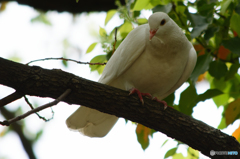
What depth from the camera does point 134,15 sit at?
3525 millimetres

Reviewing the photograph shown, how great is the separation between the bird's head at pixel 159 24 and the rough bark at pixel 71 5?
1.83m

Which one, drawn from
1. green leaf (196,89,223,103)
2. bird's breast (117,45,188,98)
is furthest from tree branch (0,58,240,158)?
green leaf (196,89,223,103)

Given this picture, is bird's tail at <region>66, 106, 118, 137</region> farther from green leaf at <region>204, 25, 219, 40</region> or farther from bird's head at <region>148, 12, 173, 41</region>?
green leaf at <region>204, 25, 219, 40</region>

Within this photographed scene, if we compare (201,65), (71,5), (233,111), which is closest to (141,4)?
(201,65)

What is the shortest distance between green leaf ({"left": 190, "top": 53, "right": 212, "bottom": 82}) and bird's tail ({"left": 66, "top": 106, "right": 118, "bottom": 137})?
Result: 1141mm

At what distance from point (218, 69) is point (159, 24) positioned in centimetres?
94

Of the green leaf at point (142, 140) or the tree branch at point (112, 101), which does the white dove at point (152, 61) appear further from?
the green leaf at point (142, 140)

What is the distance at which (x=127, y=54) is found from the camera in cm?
305

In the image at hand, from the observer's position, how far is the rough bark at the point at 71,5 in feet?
14.3

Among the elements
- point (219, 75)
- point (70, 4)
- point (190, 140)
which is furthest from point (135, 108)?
point (70, 4)

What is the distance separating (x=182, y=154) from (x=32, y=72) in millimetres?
2156

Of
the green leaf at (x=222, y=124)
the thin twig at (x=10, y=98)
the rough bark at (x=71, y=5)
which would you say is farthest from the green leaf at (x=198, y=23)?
the rough bark at (x=71, y=5)

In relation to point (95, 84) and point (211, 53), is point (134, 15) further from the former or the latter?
point (95, 84)

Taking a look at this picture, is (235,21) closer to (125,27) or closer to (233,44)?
(233,44)
